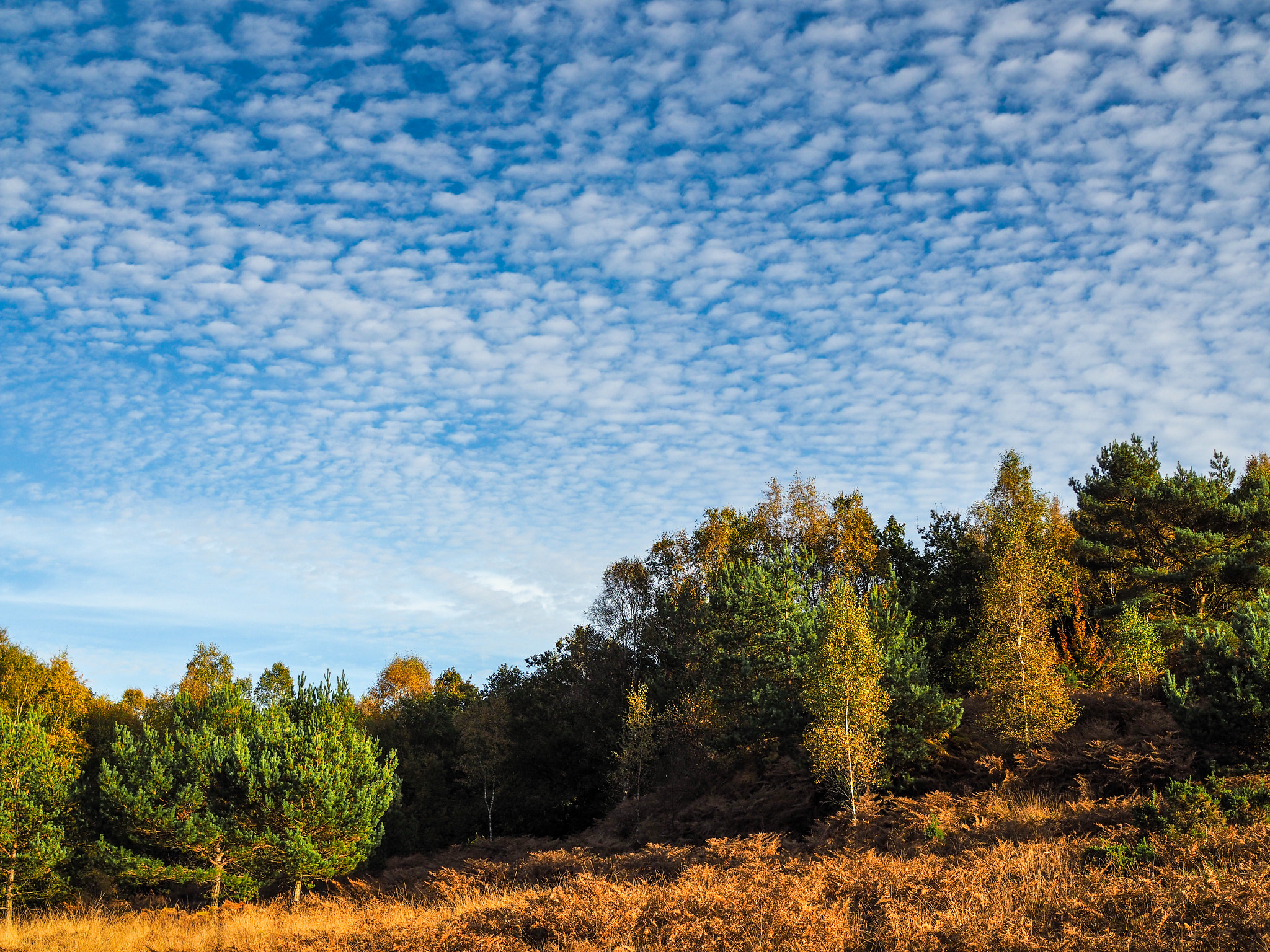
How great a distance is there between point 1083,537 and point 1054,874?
1268 inches

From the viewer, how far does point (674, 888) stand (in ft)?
43.5

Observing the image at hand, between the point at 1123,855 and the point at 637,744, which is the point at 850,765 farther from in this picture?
the point at 637,744

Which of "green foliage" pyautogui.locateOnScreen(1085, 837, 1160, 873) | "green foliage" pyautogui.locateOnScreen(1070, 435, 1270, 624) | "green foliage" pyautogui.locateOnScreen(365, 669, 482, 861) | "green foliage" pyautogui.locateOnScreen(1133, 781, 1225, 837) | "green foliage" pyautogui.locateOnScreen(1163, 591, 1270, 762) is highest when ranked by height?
"green foliage" pyautogui.locateOnScreen(1070, 435, 1270, 624)

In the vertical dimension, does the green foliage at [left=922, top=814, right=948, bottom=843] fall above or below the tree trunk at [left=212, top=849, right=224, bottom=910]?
above

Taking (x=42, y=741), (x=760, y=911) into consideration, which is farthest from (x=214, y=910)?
(x=760, y=911)

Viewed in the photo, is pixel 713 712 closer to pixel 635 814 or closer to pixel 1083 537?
pixel 635 814

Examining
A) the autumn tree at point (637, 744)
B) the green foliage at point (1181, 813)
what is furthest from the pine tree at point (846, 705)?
the autumn tree at point (637, 744)

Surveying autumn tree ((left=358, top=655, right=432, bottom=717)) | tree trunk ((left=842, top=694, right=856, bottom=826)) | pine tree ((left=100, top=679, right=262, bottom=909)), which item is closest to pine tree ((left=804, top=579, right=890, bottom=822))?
tree trunk ((left=842, top=694, right=856, bottom=826))

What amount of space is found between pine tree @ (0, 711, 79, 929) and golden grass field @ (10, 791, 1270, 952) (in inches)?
115

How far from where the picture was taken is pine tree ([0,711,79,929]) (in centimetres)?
2355

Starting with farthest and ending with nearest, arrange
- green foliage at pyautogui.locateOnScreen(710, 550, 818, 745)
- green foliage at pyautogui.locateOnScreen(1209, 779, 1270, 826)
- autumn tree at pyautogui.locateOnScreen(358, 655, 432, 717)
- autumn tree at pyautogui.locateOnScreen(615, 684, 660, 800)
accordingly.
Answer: autumn tree at pyautogui.locateOnScreen(358, 655, 432, 717)
autumn tree at pyautogui.locateOnScreen(615, 684, 660, 800)
green foliage at pyautogui.locateOnScreen(710, 550, 818, 745)
green foliage at pyautogui.locateOnScreen(1209, 779, 1270, 826)

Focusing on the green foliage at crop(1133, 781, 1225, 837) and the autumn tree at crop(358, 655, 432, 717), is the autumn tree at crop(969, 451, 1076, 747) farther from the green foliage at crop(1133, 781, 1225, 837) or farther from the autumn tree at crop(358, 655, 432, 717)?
the autumn tree at crop(358, 655, 432, 717)

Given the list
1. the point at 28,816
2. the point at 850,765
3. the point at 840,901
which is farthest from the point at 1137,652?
the point at 28,816

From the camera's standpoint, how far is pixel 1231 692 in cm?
1753
